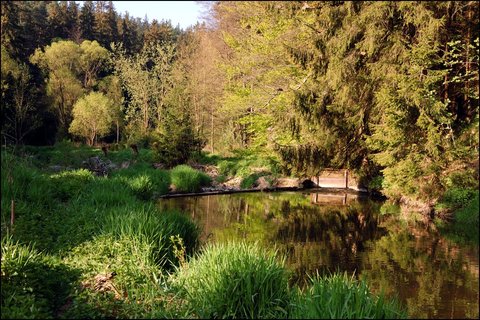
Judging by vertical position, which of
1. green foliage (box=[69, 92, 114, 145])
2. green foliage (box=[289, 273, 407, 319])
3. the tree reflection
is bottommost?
the tree reflection

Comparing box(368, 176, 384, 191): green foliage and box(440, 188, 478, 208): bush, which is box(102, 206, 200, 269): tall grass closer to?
box(440, 188, 478, 208): bush

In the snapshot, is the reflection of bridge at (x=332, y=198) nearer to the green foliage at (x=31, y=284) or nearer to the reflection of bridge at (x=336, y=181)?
the reflection of bridge at (x=336, y=181)

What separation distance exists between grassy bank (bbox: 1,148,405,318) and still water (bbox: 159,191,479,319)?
64.6 inches

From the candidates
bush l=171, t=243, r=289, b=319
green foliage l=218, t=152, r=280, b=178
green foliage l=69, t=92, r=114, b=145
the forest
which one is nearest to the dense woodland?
the forest

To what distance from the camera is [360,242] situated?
364 inches

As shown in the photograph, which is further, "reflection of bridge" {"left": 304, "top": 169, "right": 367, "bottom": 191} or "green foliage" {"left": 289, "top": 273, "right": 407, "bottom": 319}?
"reflection of bridge" {"left": 304, "top": 169, "right": 367, "bottom": 191}

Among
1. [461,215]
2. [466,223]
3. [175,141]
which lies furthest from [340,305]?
[175,141]

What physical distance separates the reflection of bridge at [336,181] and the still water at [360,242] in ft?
8.48

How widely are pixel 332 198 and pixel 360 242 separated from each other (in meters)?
7.06

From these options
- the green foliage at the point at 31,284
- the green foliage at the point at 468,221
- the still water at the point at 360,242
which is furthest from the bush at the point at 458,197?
the green foliage at the point at 31,284

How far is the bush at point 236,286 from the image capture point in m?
4.20

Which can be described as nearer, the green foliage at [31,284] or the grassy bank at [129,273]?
the green foliage at [31,284]

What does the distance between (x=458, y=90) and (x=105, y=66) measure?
32183mm

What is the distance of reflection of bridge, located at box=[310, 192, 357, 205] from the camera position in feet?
50.0
